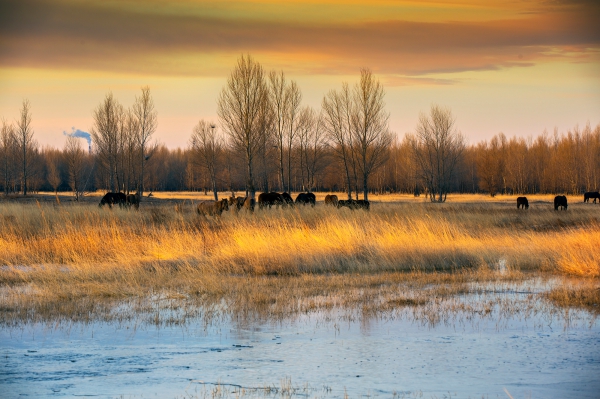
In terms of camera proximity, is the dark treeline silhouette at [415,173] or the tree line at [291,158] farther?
the dark treeline silhouette at [415,173]

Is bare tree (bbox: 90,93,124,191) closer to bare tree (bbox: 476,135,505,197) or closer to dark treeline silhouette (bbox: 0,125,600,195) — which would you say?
dark treeline silhouette (bbox: 0,125,600,195)

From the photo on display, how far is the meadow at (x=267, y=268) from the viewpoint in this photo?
9828 mm

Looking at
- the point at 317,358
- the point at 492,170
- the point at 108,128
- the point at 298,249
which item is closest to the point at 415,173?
the point at 492,170

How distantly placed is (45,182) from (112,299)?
3846 inches

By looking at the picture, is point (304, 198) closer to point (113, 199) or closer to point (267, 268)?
point (113, 199)

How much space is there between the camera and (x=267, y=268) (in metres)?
13.3

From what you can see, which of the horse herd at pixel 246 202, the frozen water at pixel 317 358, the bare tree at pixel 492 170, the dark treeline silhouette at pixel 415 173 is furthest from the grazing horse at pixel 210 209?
the bare tree at pixel 492 170

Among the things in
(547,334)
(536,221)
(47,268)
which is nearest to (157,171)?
(536,221)

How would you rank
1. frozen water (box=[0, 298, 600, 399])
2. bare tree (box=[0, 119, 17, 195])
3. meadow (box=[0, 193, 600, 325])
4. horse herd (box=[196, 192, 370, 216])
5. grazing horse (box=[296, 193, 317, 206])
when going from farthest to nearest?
bare tree (box=[0, 119, 17, 195]) → grazing horse (box=[296, 193, 317, 206]) → horse herd (box=[196, 192, 370, 216]) → meadow (box=[0, 193, 600, 325]) → frozen water (box=[0, 298, 600, 399])

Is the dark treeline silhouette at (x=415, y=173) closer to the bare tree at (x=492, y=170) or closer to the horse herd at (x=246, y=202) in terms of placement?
the bare tree at (x=492, y=170)

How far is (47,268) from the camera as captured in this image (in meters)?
13.0

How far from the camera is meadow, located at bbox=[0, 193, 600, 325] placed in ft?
32.2

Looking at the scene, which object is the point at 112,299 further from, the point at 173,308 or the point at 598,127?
the point at 598,127

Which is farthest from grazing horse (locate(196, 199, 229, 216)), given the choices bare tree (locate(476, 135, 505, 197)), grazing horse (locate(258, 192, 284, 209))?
bare tree (locate(476, 135, 505, 197))
